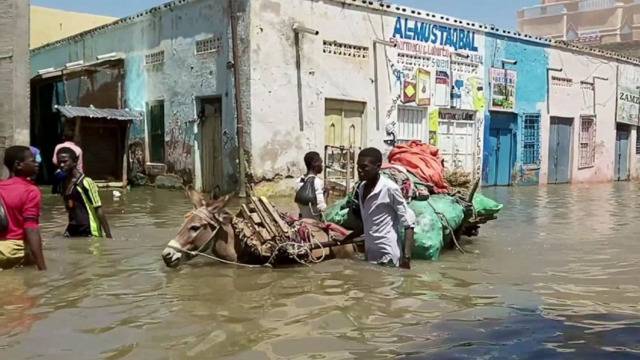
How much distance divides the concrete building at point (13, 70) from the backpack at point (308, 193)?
7.14 meters

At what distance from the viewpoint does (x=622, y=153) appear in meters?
27.5

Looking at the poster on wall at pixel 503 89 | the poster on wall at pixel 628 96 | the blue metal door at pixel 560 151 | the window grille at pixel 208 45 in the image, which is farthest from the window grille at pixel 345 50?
the poster on wall at pixel 628 96

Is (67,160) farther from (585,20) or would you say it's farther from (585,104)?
(585,20)

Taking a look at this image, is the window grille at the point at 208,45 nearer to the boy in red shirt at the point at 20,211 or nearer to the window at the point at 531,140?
the boy in red shirt at the point at 20,211

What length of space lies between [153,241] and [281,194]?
7.18 meters

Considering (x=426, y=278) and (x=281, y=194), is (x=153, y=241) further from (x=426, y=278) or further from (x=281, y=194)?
(x=281, y=194)

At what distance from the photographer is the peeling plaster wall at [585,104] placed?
23609 mm

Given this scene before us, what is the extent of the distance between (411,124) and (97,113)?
27.9 ft

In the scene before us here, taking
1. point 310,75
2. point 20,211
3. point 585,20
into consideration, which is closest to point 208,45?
point 310,75

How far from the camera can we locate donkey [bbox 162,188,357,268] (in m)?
6.20

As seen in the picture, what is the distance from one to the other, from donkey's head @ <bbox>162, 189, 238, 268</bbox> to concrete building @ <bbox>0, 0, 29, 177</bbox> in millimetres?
7570

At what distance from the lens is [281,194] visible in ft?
52.0

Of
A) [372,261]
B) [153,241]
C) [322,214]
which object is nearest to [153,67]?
[153,241]

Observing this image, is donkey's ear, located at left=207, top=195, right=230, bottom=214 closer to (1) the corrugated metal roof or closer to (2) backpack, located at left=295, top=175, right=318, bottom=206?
(2) backpack, located at left=295, top=175, right=318, bottom=206
